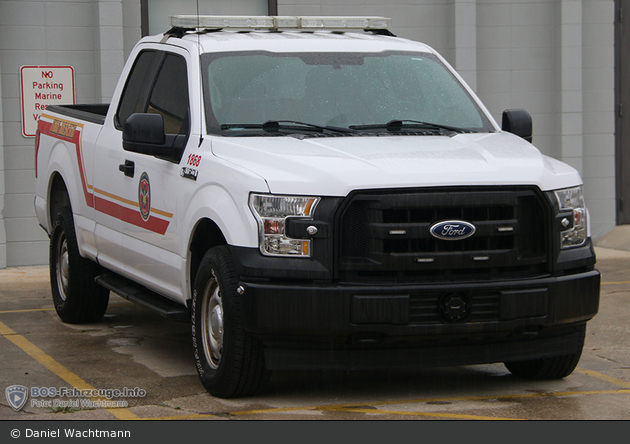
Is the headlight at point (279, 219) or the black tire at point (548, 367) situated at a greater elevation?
the headlight at point (279, 219)

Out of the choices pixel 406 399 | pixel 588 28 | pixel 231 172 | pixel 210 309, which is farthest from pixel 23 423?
pixel 588 28

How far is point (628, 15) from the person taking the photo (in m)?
13.9

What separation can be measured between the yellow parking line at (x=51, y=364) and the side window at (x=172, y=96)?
1.67m

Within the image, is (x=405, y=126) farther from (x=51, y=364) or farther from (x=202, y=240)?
(x=51, y=364)

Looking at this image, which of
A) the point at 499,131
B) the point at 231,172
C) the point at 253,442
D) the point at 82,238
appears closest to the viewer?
the point at 253,442

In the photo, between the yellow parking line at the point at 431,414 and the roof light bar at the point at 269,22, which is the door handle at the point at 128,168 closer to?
the roof light bar at the point at 269,22

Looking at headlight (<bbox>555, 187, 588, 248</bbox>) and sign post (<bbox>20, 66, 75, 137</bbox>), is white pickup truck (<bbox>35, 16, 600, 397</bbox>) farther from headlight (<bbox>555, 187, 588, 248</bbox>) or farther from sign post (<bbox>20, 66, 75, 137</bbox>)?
sign post (<bbox>20, 66, 75, 137</bbox>)

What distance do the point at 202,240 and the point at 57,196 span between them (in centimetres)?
316

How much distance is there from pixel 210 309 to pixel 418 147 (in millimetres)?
1509

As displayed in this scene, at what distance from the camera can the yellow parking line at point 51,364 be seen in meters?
5.53

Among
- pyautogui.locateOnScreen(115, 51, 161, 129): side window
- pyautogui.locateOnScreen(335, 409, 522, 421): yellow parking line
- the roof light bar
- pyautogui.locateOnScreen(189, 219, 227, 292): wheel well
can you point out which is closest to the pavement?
pyautogui.locateOnScreen(335, 409, 522, 421): yellow parking line

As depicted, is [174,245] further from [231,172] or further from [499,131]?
[499,131]

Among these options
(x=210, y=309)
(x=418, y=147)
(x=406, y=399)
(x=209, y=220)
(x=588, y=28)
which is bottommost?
(x=406, y=399)

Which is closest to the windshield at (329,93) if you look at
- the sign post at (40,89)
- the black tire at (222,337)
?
the black tire at (222,337)
